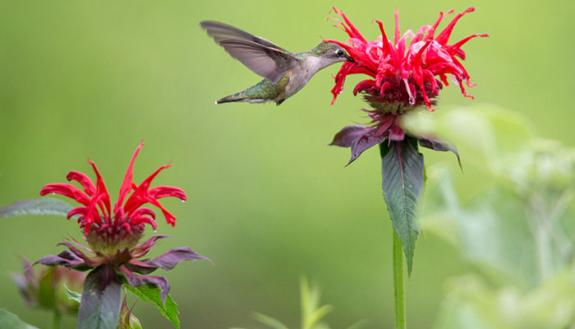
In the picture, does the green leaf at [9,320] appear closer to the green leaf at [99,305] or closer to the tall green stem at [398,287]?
the green leaf at [99,305]

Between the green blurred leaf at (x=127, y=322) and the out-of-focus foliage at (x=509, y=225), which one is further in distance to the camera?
the green blurred leaf at (x=127, y=322)

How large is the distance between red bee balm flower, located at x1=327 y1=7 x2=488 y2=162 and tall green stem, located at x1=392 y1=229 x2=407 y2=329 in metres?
0.15

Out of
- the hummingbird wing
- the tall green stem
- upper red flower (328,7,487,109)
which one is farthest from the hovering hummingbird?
the tall green stem

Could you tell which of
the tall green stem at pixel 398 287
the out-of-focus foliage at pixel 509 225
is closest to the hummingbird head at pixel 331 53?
the tall green stem at pixel 398 287

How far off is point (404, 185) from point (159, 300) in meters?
0.31

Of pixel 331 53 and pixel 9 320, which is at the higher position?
pixel 331 53

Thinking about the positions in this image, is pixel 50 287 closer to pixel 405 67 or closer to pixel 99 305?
pixel 99 305

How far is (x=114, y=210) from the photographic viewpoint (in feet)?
3.93

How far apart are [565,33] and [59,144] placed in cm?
241

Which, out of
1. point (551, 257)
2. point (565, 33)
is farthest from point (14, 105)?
point (551, 257)

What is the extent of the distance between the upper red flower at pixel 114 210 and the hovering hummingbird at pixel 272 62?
319mm

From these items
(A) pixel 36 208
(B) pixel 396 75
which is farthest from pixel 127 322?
(B) pixel 396 75

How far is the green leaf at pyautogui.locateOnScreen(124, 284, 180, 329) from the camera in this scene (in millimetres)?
1039

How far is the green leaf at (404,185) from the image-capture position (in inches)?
41.4
